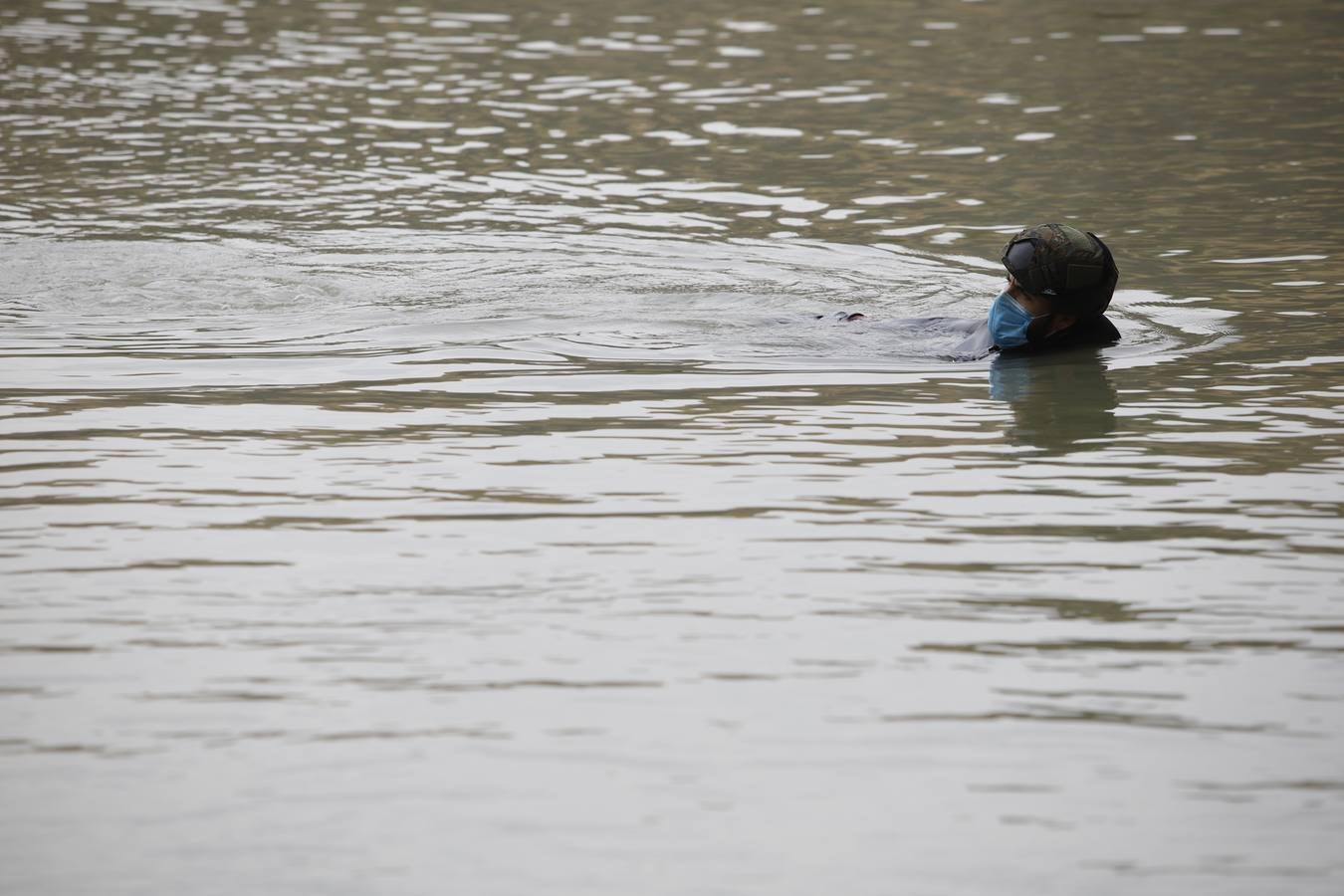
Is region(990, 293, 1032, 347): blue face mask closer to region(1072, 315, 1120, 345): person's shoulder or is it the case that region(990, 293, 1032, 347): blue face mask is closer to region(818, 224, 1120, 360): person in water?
region(818, 224, 1120, 360): person in water

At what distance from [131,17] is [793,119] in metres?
12.0

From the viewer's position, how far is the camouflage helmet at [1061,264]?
7.88 m

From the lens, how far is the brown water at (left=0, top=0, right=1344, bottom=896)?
139 inches

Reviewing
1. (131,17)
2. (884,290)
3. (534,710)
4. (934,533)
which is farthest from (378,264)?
(131,17)

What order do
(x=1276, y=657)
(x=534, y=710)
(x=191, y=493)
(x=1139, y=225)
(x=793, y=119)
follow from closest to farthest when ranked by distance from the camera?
(x=534, y=710) → (x=1276, y=657) → (x=191, y=493) → (x=1139, y=225) → (x=793, y=119)

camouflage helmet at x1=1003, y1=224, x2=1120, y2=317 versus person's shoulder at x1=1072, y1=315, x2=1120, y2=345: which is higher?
camouflage helmet at x1=1003, y1=224, x2=1120, y2=317

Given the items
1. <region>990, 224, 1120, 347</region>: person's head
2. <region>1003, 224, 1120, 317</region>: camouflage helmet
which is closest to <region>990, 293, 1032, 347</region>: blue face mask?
<region>990, 224, 1120, 347</region>: person's head

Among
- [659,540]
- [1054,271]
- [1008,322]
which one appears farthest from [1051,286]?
[659,540]

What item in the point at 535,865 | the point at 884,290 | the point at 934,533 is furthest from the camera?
the point at 884,290

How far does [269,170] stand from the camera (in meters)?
14.5

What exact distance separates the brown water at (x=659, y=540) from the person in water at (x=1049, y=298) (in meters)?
0.24

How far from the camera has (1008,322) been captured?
828cm

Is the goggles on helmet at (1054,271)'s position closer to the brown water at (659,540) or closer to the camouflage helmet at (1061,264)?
the camouflage helmet at (1061,264)

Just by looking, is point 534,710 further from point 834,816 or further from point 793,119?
point 793,119
